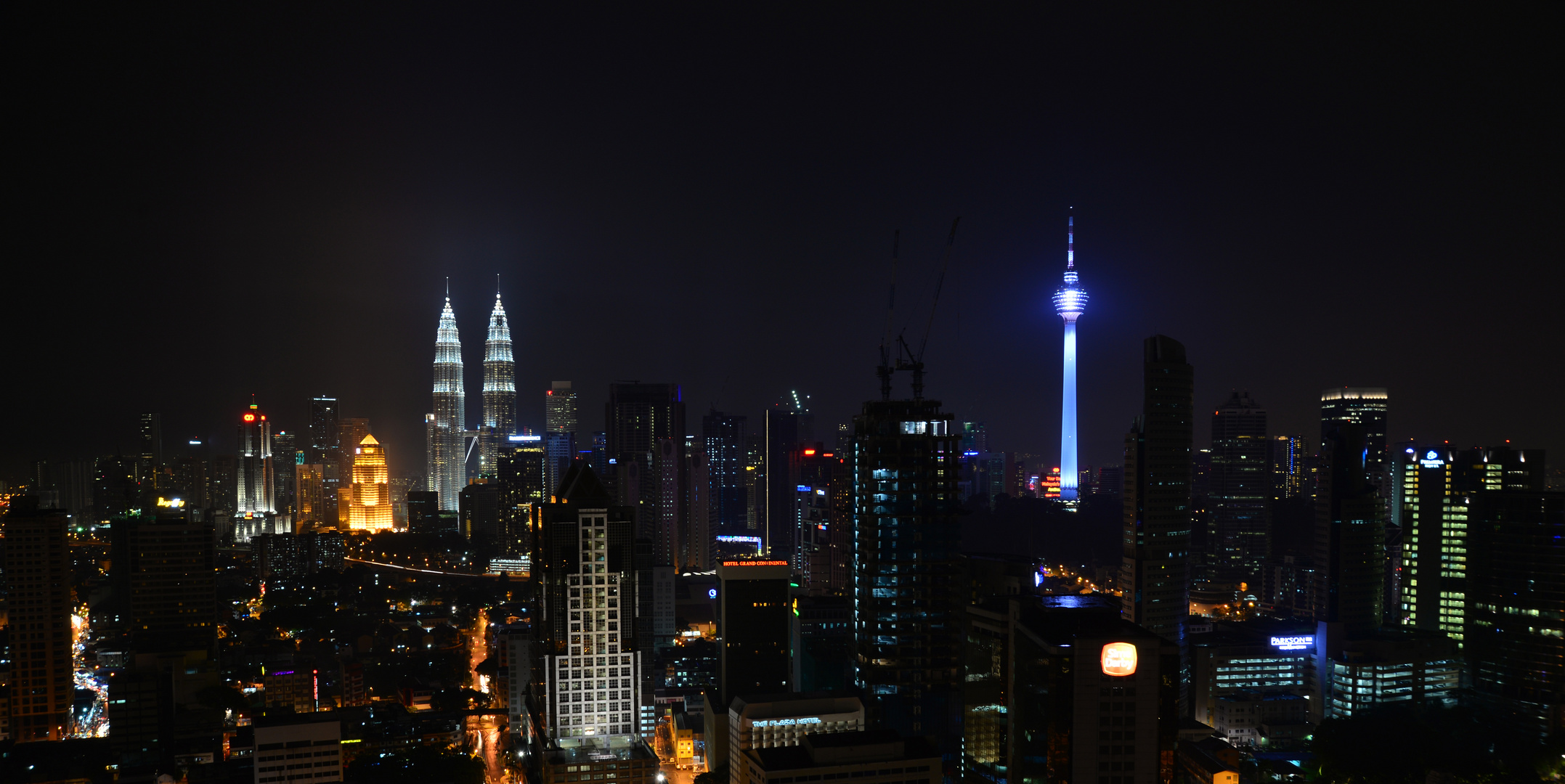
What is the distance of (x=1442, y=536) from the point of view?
70.3 feet

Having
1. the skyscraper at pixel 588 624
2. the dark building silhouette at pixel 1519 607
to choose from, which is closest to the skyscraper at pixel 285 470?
the skyscraper at pixel 588 624

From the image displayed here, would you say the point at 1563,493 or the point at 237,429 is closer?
the point at 1563,493

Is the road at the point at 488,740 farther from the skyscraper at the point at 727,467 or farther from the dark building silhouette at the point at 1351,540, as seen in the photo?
the dark building silhouette at the point at 1351,540

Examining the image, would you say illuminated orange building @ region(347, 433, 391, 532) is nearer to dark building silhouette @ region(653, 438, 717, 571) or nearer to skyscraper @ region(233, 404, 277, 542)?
skyscraper @ region(233, 404, 277, 542)

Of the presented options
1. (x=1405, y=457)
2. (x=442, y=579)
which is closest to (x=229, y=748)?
(x=442, y=579)

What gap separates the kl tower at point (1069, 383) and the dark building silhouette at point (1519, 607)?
13.8 m

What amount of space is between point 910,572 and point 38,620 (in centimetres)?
1769

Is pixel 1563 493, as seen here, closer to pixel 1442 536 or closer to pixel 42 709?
pixel 1442 536

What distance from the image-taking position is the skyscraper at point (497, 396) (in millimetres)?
40219

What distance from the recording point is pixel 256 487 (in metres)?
39.8

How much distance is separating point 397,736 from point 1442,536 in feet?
75.6

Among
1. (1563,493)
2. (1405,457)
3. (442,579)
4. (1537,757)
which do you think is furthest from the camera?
(442,579)

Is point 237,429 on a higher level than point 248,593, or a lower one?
higher

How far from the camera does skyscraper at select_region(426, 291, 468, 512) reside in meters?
41.8
